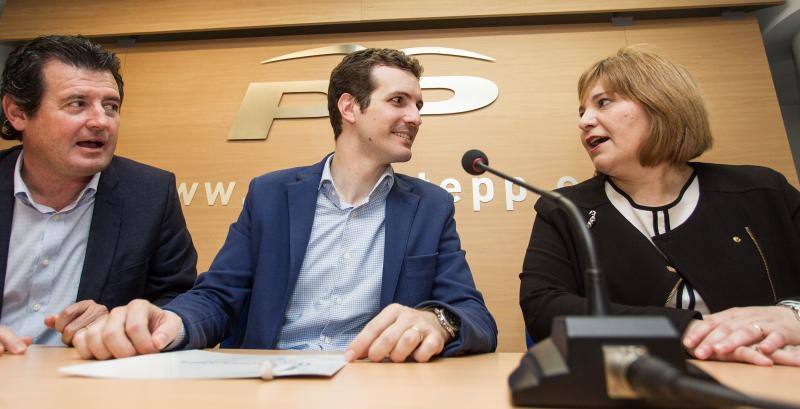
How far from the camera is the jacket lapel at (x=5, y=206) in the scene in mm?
1481

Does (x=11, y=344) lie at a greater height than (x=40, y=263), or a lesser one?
lesser

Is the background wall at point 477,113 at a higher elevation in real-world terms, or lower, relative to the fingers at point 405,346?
higher

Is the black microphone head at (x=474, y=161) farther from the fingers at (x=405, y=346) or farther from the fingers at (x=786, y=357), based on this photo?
the fingers at (x=786, y=357)

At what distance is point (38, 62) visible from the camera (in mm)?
1672

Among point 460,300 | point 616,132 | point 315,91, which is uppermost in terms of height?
point 315,91

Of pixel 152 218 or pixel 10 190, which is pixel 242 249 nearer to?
pixel 152 218

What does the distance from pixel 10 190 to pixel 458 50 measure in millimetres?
2213

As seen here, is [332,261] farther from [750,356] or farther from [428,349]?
[750,356]

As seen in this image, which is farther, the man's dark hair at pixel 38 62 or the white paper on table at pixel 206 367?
the man's dark hair at pixel 38 62

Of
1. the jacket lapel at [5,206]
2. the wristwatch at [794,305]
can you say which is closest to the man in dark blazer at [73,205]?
the jacket lapel at [5,206]

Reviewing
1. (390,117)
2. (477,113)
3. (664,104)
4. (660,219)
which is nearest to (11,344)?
(390,117)

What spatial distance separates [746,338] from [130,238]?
1.68 m

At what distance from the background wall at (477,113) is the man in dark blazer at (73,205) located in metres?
1.03

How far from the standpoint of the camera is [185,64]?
9.87ft
